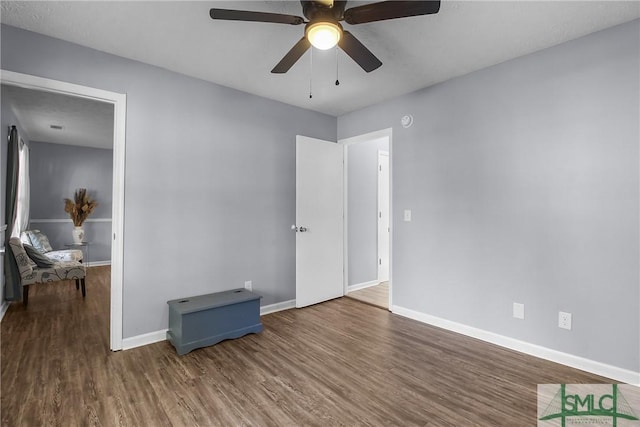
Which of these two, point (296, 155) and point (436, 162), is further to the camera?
point (296, 155)

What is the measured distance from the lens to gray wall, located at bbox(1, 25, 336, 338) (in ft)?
8.61

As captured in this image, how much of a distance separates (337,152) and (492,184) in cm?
196

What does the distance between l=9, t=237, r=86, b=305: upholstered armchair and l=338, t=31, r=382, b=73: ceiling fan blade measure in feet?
14.0

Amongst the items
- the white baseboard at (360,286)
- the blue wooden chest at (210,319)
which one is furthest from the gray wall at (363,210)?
the blue wooden chest at (210,319)

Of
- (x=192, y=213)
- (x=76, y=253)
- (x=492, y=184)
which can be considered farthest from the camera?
(x=76, y=253)

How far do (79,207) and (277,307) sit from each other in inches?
200

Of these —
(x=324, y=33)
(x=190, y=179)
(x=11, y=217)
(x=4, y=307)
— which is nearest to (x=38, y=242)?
(x=11, y=217)

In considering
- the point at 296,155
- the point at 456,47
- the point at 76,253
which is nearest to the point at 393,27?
the point at 456,47

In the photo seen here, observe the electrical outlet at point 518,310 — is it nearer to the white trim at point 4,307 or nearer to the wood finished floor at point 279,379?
the wood finished floor at point 279,379

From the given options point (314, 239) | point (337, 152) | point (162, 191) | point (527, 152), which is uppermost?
point (337, 152)

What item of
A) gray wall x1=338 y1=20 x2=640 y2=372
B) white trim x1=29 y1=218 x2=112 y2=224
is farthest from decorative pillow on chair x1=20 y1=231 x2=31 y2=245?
gray wall x1=338 y1=20 x2=640 y2=372

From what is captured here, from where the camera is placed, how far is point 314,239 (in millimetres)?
3902

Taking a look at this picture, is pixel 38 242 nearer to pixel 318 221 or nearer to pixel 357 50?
pixel 318 221

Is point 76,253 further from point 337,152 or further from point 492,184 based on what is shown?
point 492,184
